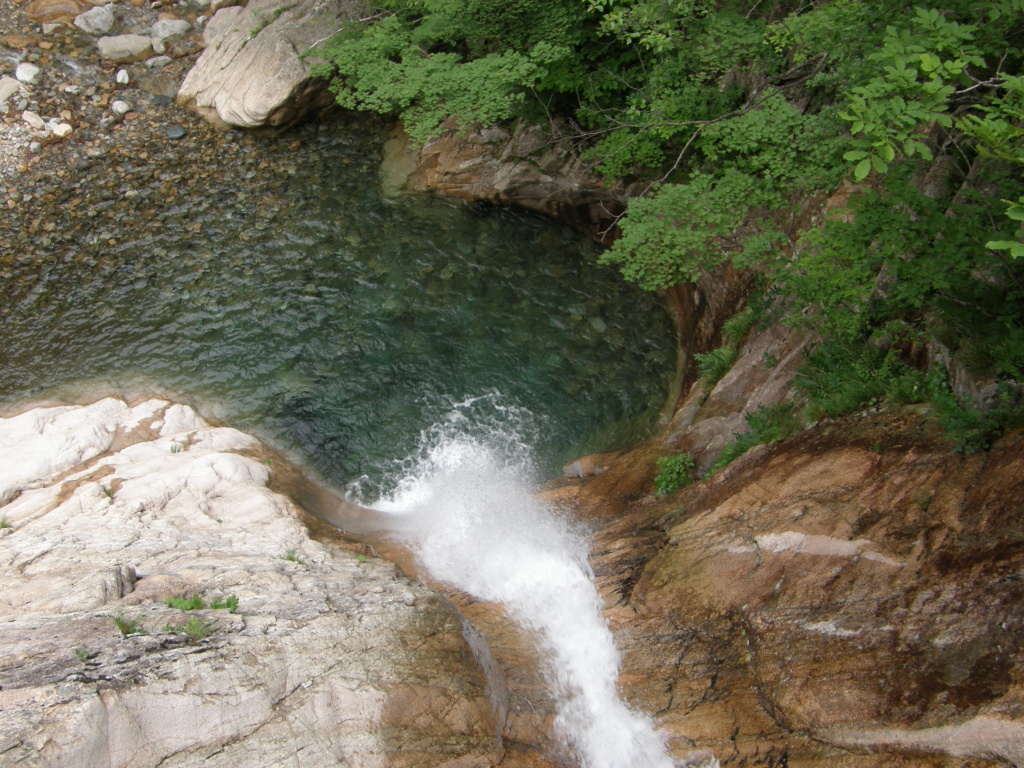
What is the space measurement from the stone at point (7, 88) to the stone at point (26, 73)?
0.67 feet

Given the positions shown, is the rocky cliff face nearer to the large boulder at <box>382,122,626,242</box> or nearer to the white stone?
the large boulder at <box>382,122,626,242</box>

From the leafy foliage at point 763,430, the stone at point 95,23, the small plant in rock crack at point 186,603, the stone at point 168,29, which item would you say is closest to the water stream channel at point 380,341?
the leafy foliage at point 763,430

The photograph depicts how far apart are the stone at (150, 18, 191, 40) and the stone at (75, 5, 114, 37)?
1.37 meters

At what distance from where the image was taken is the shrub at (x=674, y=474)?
937 centimetres

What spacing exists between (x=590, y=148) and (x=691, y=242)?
16.6 feet

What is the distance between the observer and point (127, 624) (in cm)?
582

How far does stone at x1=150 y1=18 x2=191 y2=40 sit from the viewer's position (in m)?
19.5

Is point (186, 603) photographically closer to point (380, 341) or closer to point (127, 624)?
point (127, 624)

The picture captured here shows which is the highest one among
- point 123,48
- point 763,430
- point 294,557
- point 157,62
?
point 763,430

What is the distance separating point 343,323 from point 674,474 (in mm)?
7342

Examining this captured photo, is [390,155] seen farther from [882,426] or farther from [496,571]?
[882,426]

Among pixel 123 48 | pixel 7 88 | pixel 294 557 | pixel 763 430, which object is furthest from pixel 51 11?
pixel 763 430

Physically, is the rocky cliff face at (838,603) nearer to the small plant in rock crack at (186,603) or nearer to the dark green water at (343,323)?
the dark green water at (343,323)

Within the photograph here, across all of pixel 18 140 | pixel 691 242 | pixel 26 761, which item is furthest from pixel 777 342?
pixel 18 140
